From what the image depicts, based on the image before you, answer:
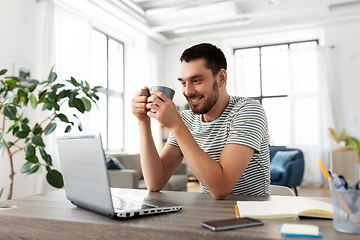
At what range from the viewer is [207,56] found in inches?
55.9

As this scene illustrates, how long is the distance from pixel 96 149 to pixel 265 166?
2.87ft

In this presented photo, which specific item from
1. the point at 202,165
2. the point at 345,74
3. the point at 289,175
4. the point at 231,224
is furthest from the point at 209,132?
the point at 345,74

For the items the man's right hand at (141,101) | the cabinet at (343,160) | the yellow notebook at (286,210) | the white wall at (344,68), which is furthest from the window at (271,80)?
the yellow notebook at (286,210)

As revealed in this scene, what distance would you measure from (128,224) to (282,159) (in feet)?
16.0

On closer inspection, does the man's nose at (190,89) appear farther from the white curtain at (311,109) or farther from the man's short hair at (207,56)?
the white curtain at (311,109)

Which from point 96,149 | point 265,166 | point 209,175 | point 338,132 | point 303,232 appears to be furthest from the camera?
point 338,132

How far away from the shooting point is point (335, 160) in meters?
5.95

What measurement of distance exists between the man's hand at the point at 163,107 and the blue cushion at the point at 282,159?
4328 millimetres

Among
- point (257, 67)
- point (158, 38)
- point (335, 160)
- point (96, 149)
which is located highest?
point (158, 38)

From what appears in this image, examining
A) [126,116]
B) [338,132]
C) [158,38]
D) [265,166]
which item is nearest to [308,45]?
[338,132]

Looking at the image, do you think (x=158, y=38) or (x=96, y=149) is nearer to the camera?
(x=96, y=149)

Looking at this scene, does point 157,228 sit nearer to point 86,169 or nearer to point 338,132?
point 86,169

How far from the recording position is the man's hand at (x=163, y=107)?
1.12 metres

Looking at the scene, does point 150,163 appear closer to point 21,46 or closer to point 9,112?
point 9,112
